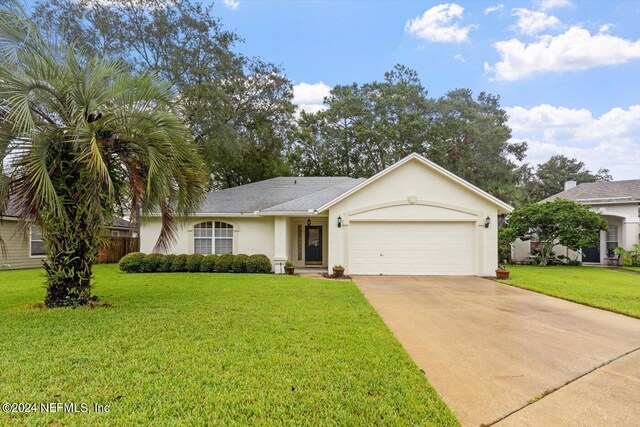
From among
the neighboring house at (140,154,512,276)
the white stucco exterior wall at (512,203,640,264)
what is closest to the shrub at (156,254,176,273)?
the neighboring house at (140,154,512,276)

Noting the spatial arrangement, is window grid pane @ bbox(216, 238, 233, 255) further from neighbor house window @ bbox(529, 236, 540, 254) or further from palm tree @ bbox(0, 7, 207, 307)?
neighbor house window @ bbox(529, 236, 540, 254)

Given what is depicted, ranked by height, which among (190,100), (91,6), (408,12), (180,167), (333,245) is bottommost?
(333,245)

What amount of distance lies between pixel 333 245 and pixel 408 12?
449 inches

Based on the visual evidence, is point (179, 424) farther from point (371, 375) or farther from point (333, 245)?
point (333, 245)

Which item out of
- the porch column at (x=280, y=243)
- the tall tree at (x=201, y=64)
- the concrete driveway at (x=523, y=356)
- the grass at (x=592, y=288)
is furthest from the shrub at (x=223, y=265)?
the grass at (x=592, y=288)

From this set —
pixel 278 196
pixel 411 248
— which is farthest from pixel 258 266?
pixel 411 248

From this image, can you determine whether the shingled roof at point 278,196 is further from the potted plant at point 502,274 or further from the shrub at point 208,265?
the potted plant at point 502,274

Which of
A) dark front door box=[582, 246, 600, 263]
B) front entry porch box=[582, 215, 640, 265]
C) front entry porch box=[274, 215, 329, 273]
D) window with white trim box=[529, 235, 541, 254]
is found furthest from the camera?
dark front door box=[582, 246, 600, 263]

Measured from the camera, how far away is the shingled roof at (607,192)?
58.4ft

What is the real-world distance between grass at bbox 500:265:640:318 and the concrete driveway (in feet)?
2.02

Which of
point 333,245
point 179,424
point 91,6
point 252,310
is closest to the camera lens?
point 179,424

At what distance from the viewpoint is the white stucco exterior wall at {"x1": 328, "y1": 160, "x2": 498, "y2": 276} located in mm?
12945

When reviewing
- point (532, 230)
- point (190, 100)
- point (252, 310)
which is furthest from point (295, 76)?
point (252, 310)

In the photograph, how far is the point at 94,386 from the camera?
11.5 feet
